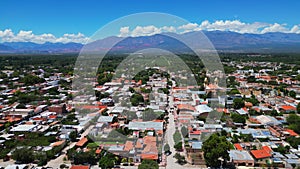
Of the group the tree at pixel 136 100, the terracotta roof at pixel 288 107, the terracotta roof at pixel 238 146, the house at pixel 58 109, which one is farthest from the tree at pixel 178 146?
the terracotta roof at pixel 288 107

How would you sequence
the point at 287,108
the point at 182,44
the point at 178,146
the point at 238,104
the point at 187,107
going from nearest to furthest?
the point at 178,146 → the point at 187,107 → the point at 287,108 → the point at 238,104 → the point at 182,44

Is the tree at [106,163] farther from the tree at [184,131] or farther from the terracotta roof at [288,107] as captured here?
the terracotta roof at [288,107]

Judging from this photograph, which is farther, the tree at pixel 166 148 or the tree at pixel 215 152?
the tree at pixel 166 148

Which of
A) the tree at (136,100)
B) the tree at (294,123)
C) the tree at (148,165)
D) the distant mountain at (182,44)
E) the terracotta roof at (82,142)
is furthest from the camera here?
the distant mountain at (182,44)

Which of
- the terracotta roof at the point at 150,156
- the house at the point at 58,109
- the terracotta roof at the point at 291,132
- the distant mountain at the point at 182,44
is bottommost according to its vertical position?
the terracotta roof at the point at 150,156

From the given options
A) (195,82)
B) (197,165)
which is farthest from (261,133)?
(195,82)

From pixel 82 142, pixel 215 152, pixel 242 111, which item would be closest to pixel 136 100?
pixel 242 111

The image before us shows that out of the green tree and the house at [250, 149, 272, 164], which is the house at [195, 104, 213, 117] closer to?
the green tree

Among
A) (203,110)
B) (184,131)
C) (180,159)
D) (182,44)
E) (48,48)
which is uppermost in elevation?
(48,48)

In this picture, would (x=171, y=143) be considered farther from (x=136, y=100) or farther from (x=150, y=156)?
(x=136, y=100)
